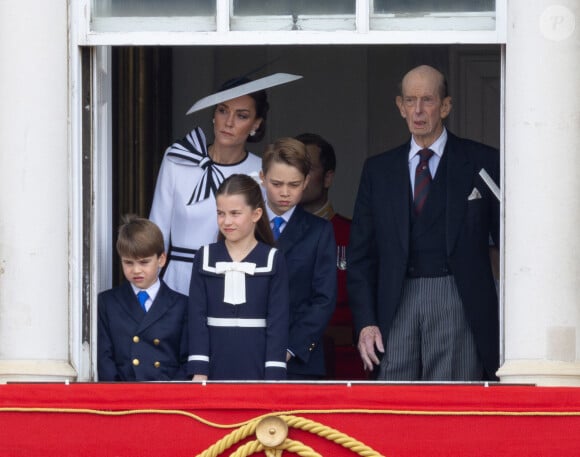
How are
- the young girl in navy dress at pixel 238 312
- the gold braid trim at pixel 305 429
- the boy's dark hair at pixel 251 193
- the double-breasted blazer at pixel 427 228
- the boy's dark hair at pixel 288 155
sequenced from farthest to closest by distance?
the boy's dark hair at pixel 288 155 < the double-breasted blazer at pixel 427 228 < the boy's dark hair at pixel 251 193 < the young girl in navy dress at pixel 238 312 < the gold braid trim at pixel 305 429

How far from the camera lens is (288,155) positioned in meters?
8.70

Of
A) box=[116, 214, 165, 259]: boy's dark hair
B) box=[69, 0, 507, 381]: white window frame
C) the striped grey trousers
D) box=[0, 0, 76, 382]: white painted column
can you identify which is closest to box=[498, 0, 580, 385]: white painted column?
box=[69, 0, 507, 381]: white window frame

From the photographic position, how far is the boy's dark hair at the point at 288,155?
8.70m

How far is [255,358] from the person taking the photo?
27.4 ft

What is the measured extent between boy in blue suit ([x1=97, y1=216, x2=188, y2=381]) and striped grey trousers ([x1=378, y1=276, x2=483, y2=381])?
86cm

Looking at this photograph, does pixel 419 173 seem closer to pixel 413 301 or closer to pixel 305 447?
pixel 413 301

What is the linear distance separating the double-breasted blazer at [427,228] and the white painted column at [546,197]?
2.08ft

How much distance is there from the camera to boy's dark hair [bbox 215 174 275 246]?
27.7 feet

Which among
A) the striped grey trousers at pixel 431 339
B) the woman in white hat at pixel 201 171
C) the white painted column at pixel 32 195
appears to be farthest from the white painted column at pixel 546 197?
the white painted column at pixel 32 195

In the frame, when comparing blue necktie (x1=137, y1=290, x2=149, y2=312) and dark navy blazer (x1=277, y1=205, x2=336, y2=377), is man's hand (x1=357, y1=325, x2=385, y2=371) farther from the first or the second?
blue necktie (x1=137, y1=290, x2=149, y2=312)

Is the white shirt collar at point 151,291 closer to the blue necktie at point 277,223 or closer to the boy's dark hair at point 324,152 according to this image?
the blue necktie at point 277,223

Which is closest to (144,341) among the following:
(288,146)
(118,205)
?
(288,146)

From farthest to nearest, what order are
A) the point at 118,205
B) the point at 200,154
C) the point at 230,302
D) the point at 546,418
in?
the point at 118,205 < the point at 200,154 < the point at 230,302 < the point at 546,418

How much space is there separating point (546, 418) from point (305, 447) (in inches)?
35.1
